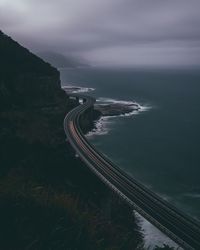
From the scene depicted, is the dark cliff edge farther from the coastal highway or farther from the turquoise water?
the turquoise water

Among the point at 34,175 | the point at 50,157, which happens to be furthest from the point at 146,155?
the point at 34,175

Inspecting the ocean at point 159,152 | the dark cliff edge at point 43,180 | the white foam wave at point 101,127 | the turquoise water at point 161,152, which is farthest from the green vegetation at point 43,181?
the turquoise water at point 161,152

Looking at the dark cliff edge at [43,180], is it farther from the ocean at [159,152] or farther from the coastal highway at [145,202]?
the ocean at [159,152]

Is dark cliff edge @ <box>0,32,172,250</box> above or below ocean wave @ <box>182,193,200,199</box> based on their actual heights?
above

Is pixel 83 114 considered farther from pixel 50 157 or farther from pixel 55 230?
pixel 55 230

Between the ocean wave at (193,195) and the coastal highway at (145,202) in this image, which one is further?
the ocean wave at (193,195)

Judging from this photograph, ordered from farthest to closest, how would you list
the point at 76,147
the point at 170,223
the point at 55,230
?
the point at 76,147 < the point at 170,223 < the point at 55,230

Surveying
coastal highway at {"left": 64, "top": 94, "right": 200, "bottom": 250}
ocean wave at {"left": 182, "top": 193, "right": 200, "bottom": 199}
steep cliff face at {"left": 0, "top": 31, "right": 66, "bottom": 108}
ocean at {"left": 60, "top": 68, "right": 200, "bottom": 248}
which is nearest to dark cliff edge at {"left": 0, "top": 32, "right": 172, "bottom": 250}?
steep cliff face at {"left": 0, "top": 31, "right": 66, "bottom": 108}
